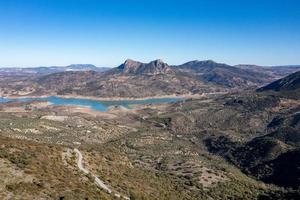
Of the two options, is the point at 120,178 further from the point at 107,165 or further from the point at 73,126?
the point at 73,126

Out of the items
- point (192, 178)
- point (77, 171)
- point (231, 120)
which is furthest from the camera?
point (231, 120)

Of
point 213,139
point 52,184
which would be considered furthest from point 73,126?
point 52,184

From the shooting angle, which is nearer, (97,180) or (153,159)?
(97,180)

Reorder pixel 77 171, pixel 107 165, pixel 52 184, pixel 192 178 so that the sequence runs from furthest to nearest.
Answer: pixel 192 178 < pixel 107 165 < pixel 77 171 < pixel 52 184

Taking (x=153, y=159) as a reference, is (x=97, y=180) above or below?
above

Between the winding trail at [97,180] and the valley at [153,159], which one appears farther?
the winding trail at [97,180]

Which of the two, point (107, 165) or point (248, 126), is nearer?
point (107, 165)

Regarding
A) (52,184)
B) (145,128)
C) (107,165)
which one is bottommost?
A: (145,128)

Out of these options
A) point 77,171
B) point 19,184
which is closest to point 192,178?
point 77,171

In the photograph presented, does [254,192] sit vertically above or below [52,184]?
below

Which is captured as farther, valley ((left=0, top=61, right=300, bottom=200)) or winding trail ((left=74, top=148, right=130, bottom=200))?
winding trail ((left=74, top=148, right=130, bottom=200))

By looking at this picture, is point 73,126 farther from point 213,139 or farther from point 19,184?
point 19,184
